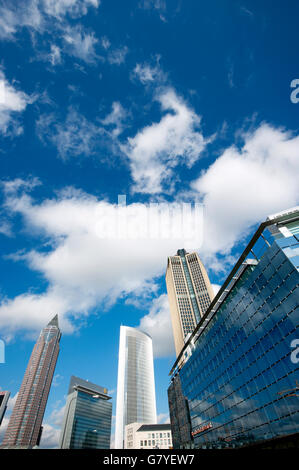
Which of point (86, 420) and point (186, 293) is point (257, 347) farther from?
point (86, 420)

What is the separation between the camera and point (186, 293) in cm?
13362

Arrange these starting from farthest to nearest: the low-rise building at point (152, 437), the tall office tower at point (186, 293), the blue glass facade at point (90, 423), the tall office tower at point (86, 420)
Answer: the blue glass facade at point (90, 423), the tall office tower at point (86, 420), the low-rise building at point (152, 437), the tall office tower at point (186, 293)

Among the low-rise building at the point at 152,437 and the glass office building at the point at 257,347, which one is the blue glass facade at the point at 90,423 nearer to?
the low-rise building at the point at 152,437

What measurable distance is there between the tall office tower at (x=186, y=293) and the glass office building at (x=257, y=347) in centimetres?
7977

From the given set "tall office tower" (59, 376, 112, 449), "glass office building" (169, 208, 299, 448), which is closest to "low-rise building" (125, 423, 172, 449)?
"tall office tower" (59, 376, 112, 449)

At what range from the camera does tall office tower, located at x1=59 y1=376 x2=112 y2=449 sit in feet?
487

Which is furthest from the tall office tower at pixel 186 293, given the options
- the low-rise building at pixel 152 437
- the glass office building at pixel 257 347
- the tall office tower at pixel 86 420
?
the tall office tower at pixel 86 420

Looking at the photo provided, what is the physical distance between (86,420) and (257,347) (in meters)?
191

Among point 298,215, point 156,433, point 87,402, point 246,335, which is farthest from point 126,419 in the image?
point 298,215

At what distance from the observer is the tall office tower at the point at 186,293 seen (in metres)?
119

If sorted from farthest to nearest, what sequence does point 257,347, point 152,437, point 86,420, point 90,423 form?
point 90,423
point 86,420
point 152,437
point 257,347

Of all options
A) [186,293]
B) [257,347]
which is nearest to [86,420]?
[186,293]

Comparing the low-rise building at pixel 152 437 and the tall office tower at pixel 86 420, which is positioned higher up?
the tall office tower at pixel 86 420
